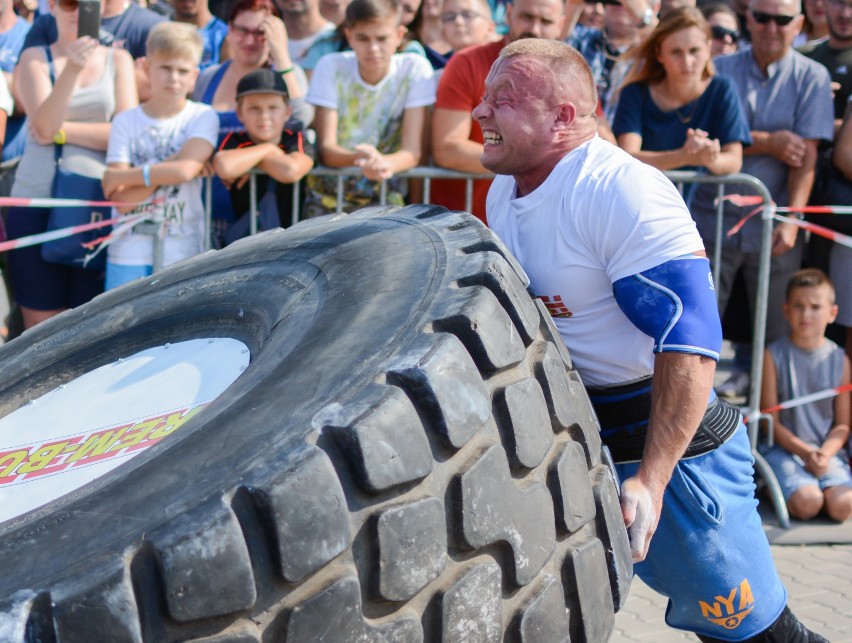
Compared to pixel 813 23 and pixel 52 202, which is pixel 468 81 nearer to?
pixel 52 202

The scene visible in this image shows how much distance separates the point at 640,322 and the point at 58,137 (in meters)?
3.55

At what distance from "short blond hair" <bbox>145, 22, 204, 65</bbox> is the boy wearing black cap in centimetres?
29

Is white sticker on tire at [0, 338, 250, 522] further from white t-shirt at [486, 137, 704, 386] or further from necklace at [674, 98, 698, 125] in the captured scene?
necklace at [674, 98, 698, 125]

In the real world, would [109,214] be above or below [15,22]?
below

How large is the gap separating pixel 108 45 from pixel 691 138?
9.70 feet

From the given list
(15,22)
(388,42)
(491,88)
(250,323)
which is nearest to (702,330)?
(491,88)

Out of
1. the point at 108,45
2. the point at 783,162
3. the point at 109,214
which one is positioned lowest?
the point at 109,214

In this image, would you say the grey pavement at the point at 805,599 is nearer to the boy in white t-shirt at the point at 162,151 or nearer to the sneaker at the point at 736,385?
the sneaker at the point at 736,385

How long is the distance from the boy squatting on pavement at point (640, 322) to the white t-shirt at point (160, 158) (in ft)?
8.05

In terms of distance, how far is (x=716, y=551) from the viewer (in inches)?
101

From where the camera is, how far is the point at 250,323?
2.55 meters

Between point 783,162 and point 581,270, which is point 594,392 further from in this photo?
point 783,162

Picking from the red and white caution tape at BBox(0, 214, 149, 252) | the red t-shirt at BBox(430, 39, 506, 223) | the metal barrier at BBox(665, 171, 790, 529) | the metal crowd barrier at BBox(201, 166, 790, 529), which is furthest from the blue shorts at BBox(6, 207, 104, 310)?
the metal barrier at BBox(665, 171, 790, 529)

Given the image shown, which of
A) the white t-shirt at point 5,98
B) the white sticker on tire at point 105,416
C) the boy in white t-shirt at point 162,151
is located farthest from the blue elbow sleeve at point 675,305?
the white t-shirt at point 5,98
